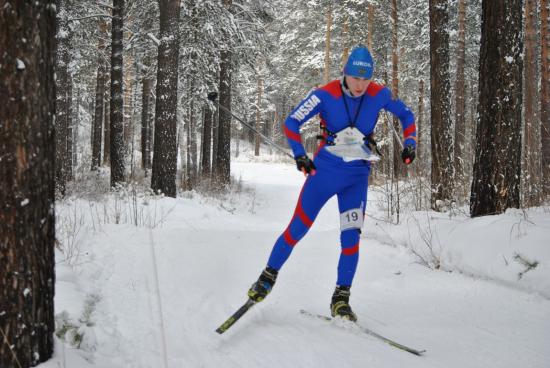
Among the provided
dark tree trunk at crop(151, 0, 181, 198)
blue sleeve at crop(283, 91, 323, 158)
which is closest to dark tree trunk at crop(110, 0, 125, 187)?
dark tree trunk at crop(151, 0, 181, 198)

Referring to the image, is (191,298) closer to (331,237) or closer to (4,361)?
(4,361)

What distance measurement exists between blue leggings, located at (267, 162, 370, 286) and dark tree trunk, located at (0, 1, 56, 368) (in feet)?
6.86

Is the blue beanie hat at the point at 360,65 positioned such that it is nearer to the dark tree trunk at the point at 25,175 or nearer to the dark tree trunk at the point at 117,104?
the dark tree trunk at the point at 25,175

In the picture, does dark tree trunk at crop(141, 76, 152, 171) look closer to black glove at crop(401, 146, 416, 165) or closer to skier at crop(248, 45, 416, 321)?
skier at crop(248, 45, 416, 321)

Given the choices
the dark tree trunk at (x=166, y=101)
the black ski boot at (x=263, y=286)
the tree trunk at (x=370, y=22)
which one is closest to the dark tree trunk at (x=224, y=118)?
the dark tree trunk at (x=166, y=101)

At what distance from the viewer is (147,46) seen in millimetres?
15133

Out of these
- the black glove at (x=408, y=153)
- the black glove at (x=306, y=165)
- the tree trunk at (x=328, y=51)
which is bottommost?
the black glove at (x=306, y=165)

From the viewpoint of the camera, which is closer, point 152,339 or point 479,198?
point 152,339

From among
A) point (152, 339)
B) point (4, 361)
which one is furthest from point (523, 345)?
point (4, 361)

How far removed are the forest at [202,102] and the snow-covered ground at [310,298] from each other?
0.58 m

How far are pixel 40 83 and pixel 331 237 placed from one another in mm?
5699

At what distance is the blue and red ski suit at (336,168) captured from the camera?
12.7 ft

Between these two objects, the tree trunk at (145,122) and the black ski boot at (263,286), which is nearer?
the black ski boot at (263,286)

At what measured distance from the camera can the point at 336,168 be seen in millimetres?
3877
